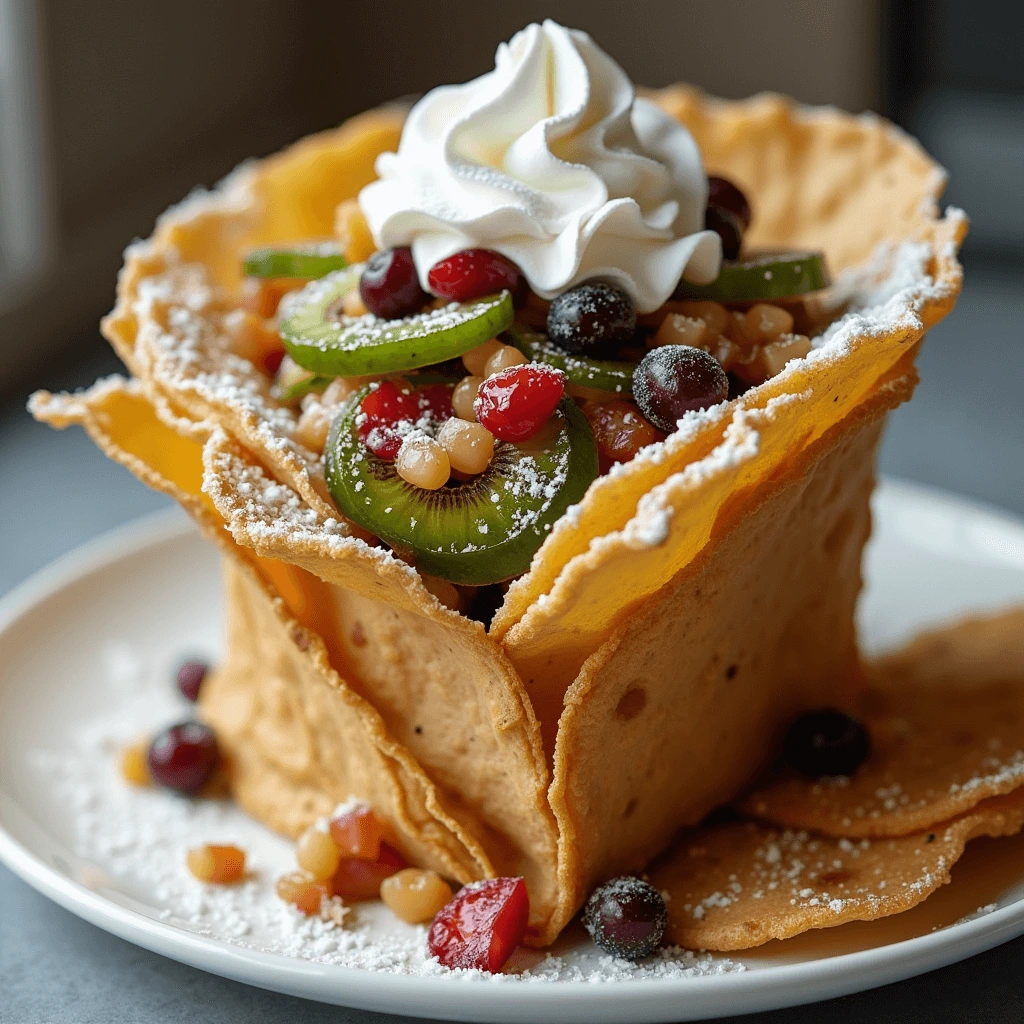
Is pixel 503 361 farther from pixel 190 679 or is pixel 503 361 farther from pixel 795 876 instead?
pixel 190 679

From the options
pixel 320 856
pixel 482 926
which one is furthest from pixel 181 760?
pixel 482 926

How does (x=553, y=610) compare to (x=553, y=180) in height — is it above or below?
below

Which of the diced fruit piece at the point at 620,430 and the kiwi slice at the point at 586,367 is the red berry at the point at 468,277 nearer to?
the kiwi slice at the point at 586,367

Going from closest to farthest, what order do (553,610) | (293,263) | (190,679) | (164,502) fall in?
1. (553,610)
2. (293,263)
3. (190,679)
4. (164,502)

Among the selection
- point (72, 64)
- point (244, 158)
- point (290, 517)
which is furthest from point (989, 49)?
point (290, 517)

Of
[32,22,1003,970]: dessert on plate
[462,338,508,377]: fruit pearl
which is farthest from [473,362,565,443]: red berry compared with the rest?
[462,338,508,377]: fruit pearl

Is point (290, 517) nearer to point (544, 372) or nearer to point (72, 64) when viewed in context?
point (544, 372)
